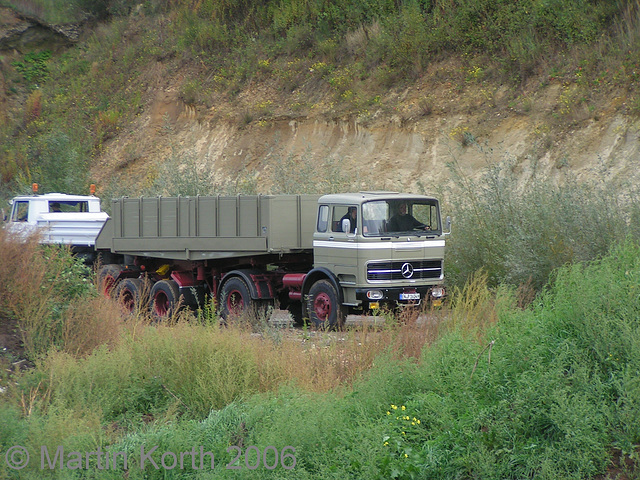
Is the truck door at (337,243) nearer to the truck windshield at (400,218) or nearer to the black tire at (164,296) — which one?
the truck windshield at (400,218)

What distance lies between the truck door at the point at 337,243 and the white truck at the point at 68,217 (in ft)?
23.5

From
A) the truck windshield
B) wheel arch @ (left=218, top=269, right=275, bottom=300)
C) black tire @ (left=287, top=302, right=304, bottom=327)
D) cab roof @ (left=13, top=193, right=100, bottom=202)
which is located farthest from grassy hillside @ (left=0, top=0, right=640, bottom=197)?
wheel arch @ (left=218, top=269, right=275, bottom=300)

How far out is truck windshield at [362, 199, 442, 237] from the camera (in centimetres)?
1361

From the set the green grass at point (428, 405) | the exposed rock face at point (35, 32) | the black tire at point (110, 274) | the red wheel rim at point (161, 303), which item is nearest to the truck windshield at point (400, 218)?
the green grass at point (428, 405)

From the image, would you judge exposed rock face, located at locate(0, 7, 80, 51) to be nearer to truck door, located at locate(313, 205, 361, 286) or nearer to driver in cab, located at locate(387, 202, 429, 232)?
truck door, located at locate(313, 205, 361, 286)

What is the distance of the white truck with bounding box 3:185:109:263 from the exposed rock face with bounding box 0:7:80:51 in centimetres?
2250

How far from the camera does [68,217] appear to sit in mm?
20594

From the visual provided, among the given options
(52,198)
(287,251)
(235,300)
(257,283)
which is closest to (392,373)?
(287,251)

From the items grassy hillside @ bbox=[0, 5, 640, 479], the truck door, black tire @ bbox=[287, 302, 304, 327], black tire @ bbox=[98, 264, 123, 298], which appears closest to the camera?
grassy hillside @ bbox=[0, 5, 640, 479]

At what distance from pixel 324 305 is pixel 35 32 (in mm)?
33900

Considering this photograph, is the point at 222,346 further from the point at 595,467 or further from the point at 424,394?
the point at 595,467

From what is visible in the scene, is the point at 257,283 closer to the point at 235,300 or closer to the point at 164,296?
the point at 235,300

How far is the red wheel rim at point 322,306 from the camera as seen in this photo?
13891 millimetres

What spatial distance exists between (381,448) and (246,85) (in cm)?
2462
